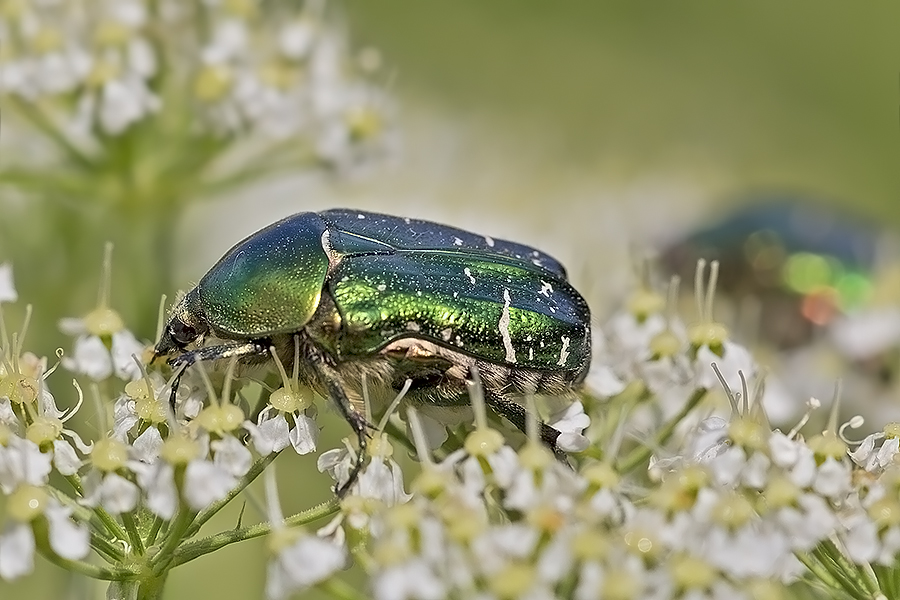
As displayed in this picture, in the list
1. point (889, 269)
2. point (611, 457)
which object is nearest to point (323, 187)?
point (889, 269)

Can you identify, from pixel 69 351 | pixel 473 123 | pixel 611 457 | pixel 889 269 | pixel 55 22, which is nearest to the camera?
pixel 611 457

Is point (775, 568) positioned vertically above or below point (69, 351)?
above

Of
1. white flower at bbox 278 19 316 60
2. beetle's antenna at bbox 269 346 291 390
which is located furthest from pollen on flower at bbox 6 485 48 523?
white flower at bbox 278 19 316 60

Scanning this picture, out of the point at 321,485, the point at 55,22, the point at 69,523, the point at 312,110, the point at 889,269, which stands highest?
the point at 55,22

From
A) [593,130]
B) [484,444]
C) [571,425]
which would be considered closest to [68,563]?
[484,444]

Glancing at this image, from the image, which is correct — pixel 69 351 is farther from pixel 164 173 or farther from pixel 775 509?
pixel 775 509

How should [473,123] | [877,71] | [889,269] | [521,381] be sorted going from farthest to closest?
[877,71], [473,123], [889,269], [521,381]

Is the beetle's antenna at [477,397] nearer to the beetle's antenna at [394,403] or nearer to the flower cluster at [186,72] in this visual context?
the beetle's antenna at [394,403]

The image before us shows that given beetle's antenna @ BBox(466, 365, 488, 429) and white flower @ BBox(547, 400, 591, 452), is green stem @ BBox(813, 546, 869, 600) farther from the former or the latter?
beetle's antenna @ BBox(466, 365, 488, 429)
